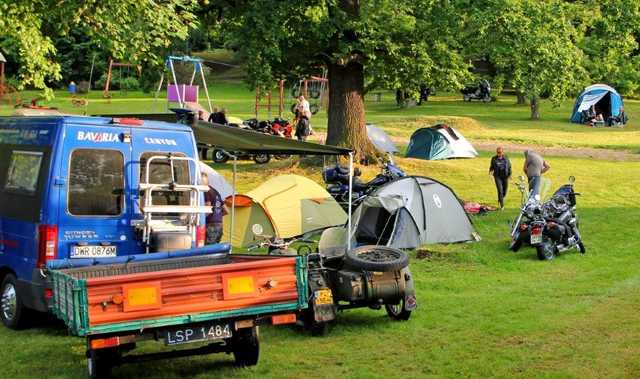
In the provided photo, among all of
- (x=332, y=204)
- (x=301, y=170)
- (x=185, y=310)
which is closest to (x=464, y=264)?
(x=332, y=204)

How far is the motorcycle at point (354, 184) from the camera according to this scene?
19.2 meters

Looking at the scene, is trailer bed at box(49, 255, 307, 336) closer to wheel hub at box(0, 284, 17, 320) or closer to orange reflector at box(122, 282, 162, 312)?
orange reflector at box(122, 282, 162, 312)

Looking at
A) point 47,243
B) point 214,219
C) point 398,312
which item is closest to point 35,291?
point 47,243

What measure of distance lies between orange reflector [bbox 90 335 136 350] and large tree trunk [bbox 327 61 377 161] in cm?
1856

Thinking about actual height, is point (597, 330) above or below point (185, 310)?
below

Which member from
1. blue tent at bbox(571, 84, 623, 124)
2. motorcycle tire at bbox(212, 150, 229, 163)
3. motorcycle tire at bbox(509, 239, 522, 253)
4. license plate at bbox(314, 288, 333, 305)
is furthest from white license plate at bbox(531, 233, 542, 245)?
blue tent at bbox(571, 84, 623, 124)

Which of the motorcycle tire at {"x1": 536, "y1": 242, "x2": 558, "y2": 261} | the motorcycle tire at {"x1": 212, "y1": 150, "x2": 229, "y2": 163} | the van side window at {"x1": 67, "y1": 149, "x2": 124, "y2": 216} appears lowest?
the motorcycle tire at {"x1": 212, "y1": 150, "x2": 229, "y2": 163}

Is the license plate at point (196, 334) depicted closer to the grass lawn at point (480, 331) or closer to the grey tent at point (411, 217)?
the grass lawn at point (480, 331)

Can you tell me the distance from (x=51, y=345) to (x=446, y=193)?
9911mm

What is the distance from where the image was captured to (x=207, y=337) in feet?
26.0

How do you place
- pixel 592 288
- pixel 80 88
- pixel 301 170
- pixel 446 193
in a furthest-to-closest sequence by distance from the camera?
pixel 80 88 → pixel 301 170 → pixel 446 193 → pixel 592 288

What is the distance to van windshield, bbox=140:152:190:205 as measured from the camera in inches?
420

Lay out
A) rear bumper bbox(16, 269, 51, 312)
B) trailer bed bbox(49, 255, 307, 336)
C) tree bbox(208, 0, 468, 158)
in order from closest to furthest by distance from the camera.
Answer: trailer bed bbox(49, 255, 307, 336) < rear bumper bbox(16, 269, 51, 312) < tree bbox(208, 0, 468, 158)

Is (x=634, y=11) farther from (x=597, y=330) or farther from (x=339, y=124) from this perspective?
(x=597, y=330)
